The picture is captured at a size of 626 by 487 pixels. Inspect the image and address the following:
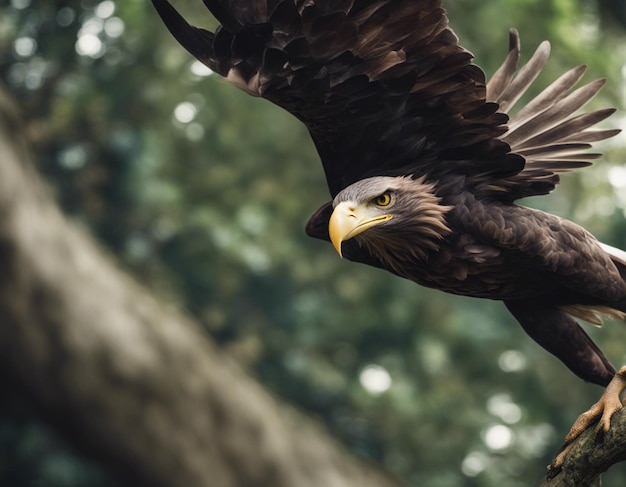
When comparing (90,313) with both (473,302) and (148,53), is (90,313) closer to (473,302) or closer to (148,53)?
(148,53)

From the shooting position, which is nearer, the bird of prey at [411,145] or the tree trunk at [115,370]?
the bird of prey at [411,145]

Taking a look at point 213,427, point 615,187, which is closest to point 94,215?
point 213,427

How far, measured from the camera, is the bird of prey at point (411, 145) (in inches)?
102

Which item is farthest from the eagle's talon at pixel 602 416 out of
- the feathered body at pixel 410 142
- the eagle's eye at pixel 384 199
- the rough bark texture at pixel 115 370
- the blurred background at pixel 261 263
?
the blurred background at pixel 261 263

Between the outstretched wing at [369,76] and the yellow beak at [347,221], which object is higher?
the outstretched wing at [369,76]

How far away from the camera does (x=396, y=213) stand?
2.74 meters

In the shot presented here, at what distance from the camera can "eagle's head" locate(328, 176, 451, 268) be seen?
2693 mm

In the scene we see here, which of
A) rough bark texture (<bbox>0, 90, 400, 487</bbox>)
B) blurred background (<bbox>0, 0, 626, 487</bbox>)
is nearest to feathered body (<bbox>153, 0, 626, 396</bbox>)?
rough bark texture (<bbox>0, 90, 400, 487</bbox>)

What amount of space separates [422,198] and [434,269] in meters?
0.22

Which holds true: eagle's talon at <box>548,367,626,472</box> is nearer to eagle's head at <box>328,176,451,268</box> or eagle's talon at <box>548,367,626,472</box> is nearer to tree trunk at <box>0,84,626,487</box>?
eagle's head at <box>328,176,451,268</box>

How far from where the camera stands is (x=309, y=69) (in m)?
2.65

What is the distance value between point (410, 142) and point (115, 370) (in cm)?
523

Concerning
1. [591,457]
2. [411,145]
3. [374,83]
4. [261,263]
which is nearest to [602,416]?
[591,457]

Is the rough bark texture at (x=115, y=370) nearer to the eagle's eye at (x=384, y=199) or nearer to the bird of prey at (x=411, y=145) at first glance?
the bird of prey at (x=411, y=145)
